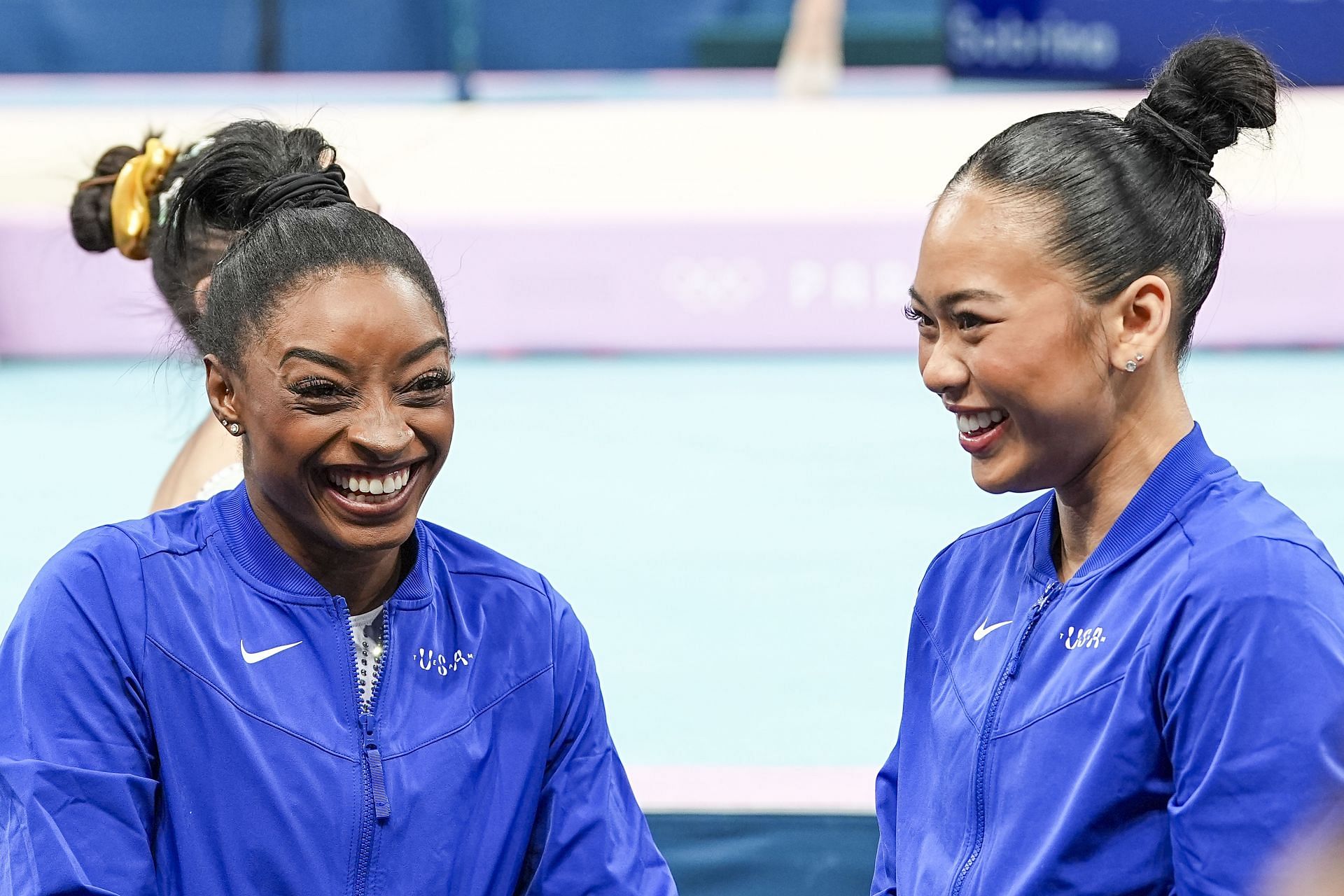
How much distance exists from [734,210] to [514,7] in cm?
342

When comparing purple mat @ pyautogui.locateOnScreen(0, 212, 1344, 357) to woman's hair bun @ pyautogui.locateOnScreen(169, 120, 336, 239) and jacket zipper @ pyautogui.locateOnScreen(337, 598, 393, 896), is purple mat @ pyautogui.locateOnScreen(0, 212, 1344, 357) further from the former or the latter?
jacket zipper @ pyautogui.locateOnScreen(337, 598, 393, 896)

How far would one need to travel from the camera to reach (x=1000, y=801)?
A: 1576 millimetres

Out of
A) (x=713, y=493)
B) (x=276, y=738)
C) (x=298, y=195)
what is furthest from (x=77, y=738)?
(x=713, y=493)

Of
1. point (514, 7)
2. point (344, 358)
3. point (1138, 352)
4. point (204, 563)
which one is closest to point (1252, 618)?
point (1138, 352)

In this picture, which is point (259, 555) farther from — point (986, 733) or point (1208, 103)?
point (1208, 103)

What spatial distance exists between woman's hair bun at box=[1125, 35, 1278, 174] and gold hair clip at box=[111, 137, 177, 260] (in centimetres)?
130

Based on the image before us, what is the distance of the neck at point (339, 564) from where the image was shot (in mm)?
1676

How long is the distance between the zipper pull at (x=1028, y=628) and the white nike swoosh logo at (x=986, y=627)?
0.17 feet

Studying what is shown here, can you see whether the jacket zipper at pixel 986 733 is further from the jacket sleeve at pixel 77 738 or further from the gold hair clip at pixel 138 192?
the gold hair clip at pixel 138 192

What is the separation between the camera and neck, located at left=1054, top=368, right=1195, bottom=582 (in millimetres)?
1596

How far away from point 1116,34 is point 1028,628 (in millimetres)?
6544

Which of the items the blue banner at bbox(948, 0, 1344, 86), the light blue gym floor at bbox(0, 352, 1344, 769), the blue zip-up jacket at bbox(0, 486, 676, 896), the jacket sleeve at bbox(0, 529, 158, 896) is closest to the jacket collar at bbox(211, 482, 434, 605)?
the blue zip-up jacket at bbox(0, 486, 676, 896)

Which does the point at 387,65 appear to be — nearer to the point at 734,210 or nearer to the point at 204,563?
the point at 734,210

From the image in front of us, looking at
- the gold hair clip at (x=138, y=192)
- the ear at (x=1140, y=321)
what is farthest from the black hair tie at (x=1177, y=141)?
the gold hair clip at (x=138, y=192)
